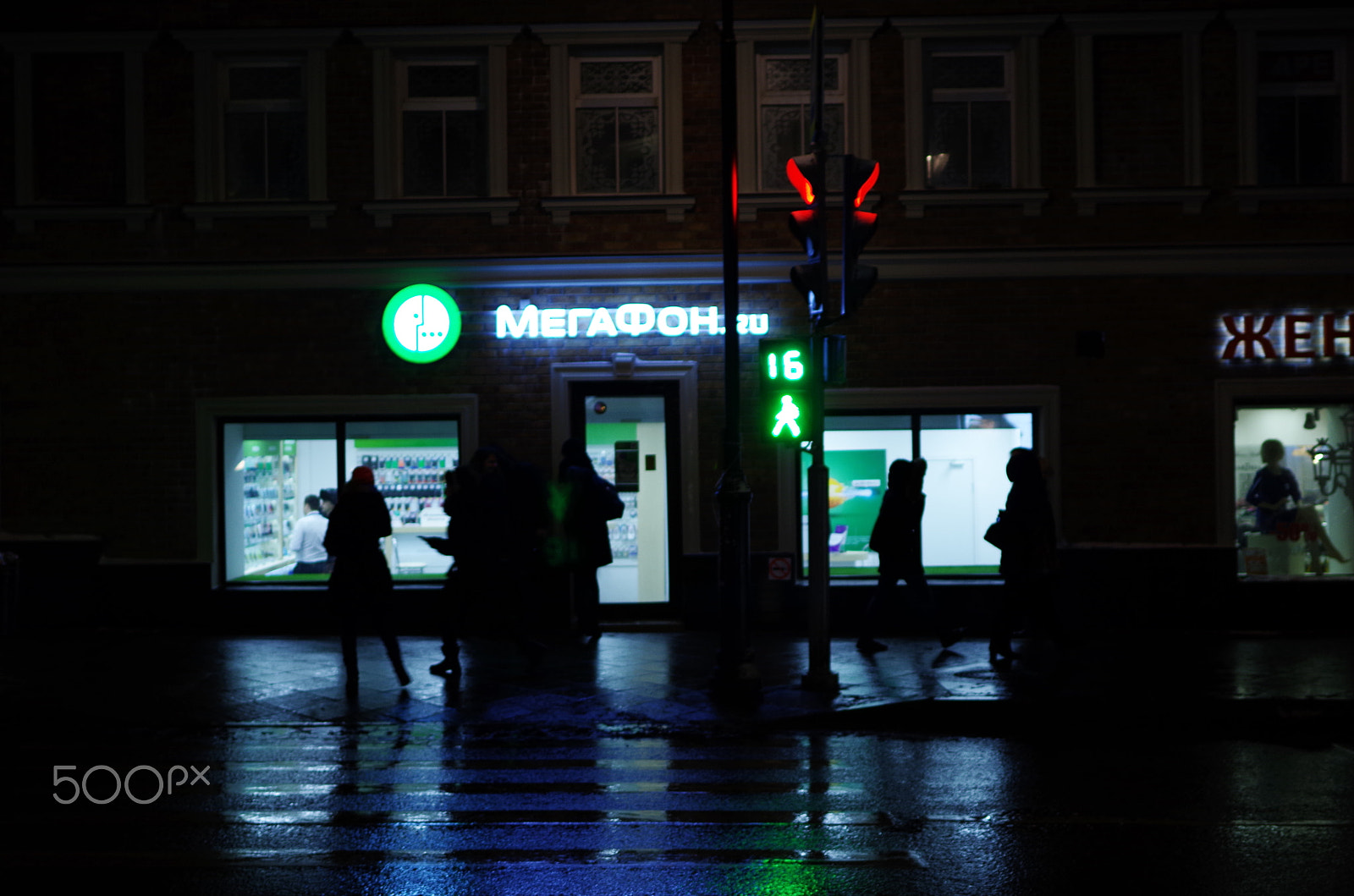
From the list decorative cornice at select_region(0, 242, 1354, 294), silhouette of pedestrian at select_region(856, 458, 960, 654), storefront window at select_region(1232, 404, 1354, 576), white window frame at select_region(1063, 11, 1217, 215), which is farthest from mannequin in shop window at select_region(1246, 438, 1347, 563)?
silhouette of pedestrian at select_region(856, 458, 960, 654)

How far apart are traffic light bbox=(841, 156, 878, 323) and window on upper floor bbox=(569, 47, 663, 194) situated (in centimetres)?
389

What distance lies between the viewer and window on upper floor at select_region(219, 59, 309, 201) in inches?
474

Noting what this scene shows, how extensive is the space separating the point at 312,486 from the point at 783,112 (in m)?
6.91

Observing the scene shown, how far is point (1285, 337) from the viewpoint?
11.5 meters

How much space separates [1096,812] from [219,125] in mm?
11283

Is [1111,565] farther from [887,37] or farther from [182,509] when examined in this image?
[182,509]

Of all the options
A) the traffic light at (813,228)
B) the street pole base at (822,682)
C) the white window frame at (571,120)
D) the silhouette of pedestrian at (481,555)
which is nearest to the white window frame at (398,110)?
the white window frame at (571,120)

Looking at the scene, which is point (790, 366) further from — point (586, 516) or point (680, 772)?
point (680, 772)

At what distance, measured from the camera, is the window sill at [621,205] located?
11.8m

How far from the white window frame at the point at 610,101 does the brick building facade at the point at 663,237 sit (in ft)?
0.13

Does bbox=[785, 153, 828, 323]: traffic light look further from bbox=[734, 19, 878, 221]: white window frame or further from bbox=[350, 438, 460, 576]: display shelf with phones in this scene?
bbox=[350, 438, 460, 576]: display shelf with phones

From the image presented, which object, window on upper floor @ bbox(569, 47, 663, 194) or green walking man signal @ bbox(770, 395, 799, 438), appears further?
window on upper floor @ bbox(569, 47, 663, 194)

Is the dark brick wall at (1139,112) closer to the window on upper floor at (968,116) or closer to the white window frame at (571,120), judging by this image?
the window on upper floor at (968,116)

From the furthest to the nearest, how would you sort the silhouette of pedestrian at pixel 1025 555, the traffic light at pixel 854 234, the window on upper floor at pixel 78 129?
the window on upper floor at pixel 78 129 < the silhouette of pedestrian at pixel 1025 555 < the traffic light at pixel 854 234
